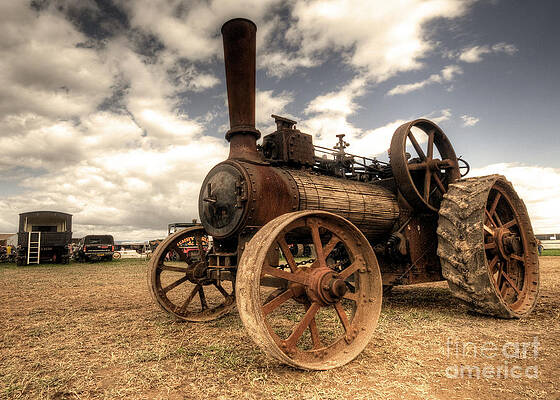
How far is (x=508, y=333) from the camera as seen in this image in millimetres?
4215

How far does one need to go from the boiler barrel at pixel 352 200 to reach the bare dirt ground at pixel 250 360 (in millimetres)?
1404

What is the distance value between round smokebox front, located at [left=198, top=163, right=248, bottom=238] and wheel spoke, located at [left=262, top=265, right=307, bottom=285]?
1.23 m

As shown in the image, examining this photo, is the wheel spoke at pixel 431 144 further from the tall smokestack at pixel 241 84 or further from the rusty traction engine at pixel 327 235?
the tall smokestack at pixel 241 84

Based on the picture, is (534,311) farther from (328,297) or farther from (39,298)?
(39,298)

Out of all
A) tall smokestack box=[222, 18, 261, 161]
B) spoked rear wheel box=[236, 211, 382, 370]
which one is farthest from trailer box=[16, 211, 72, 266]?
spoked rear wheel box=[236, 211, 382, 370]

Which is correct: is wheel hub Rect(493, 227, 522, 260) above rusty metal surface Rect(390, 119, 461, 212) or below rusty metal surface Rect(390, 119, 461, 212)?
below

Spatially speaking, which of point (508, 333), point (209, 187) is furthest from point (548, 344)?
point (209, 187)

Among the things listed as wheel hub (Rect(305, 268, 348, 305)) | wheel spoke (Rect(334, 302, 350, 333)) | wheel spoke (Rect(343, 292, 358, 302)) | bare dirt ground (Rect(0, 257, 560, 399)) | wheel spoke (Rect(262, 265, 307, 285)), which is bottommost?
bare dirt ground (Rect(0, 257, 560, 399))

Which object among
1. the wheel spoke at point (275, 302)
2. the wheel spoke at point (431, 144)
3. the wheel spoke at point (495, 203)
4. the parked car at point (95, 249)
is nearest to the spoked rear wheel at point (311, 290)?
the wheel spoke at point (275, 302)

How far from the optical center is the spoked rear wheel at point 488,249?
4.75 metres

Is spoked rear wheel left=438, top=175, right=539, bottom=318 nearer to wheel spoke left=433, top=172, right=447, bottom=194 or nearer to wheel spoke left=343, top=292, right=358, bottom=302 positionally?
wheel spoke left=433, top=172, right=447, bottom=194

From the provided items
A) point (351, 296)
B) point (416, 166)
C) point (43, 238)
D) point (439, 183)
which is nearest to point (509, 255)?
point (439, 183)

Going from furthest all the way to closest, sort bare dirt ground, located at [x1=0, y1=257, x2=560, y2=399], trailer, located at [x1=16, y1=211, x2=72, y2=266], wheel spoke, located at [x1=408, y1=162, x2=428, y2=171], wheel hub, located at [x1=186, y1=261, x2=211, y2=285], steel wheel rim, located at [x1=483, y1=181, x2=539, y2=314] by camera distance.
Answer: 1. trailer, located at [x1=16, y1=211, x2=72, y2=266]
2. wheel spoke, located at [x1=408, y1=162, x2=428, y2=171]
3. steel wheel rim, located at [x1=483, y1=181, x2=539, y2=314]
4. wheel hub, located at [x1=186, y1=261, x2=211, y2=285]
5. bare dirt ground, located at [x1=0, y1=257, x2=560, y2=399]

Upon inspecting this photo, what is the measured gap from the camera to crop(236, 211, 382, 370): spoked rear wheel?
2961 mm
